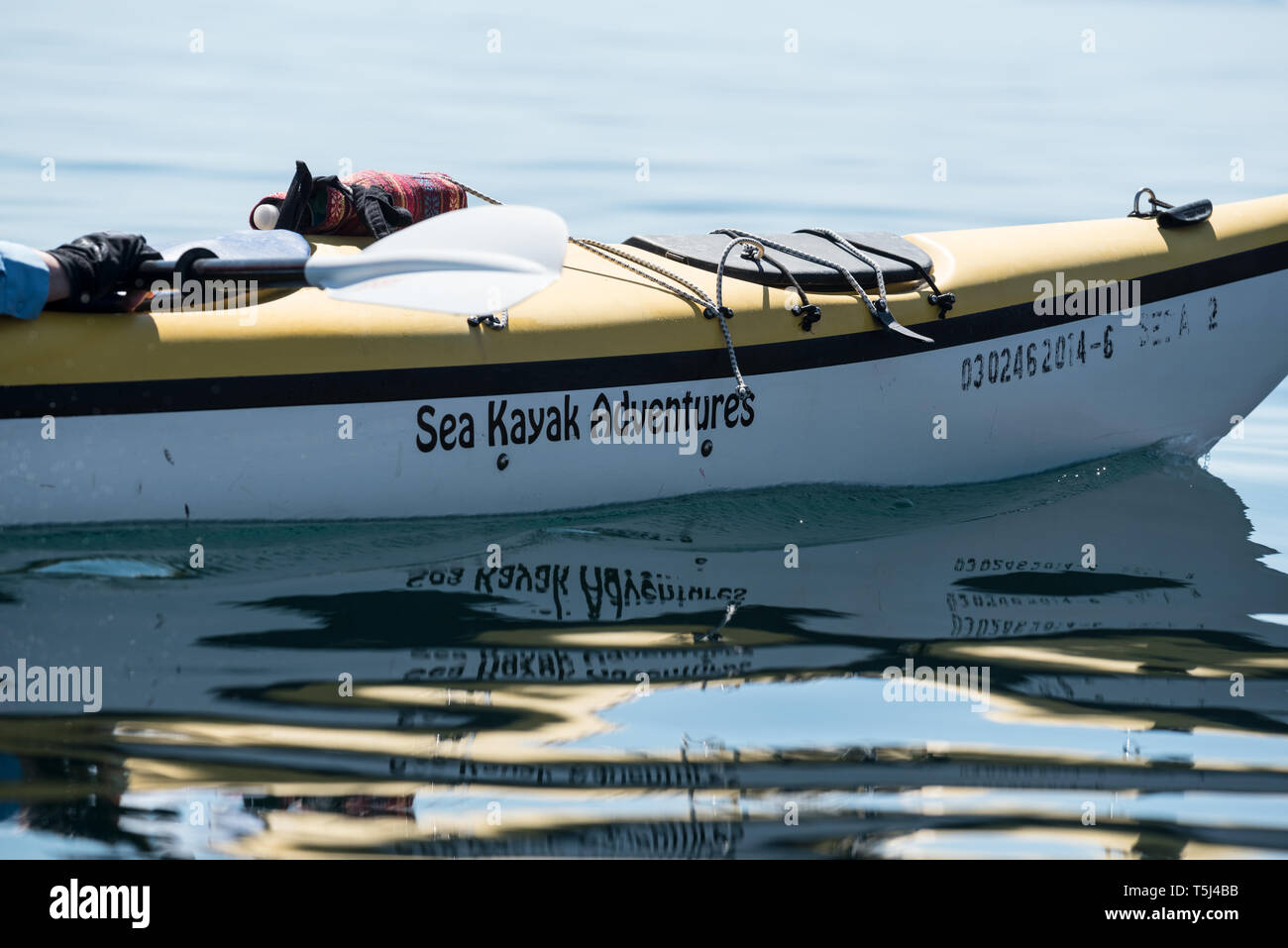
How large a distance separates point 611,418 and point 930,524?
127 cm

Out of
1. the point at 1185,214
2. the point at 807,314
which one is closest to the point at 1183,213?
the point at 1185,214

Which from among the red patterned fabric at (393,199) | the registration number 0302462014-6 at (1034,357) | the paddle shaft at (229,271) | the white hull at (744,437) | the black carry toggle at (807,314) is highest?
the red patterned fabric at (393,199)

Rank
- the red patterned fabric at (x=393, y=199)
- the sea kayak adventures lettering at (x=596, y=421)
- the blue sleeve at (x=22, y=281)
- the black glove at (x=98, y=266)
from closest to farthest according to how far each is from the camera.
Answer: the blue sleeve at (x=22, y=281), the black glove at (x=98, y=266), the sea kayak adventures lettering at (x=596, y=421), the red patterned fabric at (x=393, y=199)

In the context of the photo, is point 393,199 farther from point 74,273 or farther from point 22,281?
point 22,281

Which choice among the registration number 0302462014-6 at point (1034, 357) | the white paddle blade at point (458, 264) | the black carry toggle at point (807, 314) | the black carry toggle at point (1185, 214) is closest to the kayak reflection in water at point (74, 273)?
the white paddle blade at point (458, 264)

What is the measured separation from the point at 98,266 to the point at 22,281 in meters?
0.21

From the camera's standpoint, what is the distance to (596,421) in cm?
457

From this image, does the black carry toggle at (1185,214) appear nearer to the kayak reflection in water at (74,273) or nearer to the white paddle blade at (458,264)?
the white paddle blade at (458,264)

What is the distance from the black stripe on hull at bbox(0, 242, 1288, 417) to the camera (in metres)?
3.84

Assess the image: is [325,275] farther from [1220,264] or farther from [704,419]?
[1220,264]

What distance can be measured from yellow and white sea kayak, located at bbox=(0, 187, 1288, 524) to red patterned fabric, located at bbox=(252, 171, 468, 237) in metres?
0.10

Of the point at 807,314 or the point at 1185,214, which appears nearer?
the point at 807,314

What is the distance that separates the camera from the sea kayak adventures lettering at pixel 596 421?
433 cm
